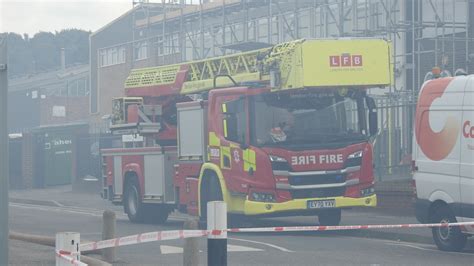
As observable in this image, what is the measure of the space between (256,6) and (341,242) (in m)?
22.2

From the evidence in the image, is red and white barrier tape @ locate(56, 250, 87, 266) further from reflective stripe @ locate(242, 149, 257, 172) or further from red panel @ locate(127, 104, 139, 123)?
red panel @ locate(127, 104, 139, 123)

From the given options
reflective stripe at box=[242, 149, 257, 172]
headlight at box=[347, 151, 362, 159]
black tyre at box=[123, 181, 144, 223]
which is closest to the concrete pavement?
headlight at box=[347, 151, 362, 159]

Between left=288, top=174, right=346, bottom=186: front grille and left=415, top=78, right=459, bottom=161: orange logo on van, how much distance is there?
107 inches

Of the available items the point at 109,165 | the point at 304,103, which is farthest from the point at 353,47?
the point at 109,165

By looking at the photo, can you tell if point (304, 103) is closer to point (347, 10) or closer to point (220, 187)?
point (220, 187)

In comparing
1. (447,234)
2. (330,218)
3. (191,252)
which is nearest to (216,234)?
(191,252)

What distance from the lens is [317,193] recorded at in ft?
59.4

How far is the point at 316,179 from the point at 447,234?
3.72 m

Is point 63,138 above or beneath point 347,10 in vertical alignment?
beneath

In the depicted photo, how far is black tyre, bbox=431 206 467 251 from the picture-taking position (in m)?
14.7

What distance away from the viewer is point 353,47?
17.9 metres

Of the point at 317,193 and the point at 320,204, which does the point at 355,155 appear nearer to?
the point at 317,193

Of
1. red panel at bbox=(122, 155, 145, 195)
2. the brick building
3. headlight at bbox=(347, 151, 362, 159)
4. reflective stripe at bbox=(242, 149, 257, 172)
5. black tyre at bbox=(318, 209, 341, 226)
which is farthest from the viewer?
the brick building

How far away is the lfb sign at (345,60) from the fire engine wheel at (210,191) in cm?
325
